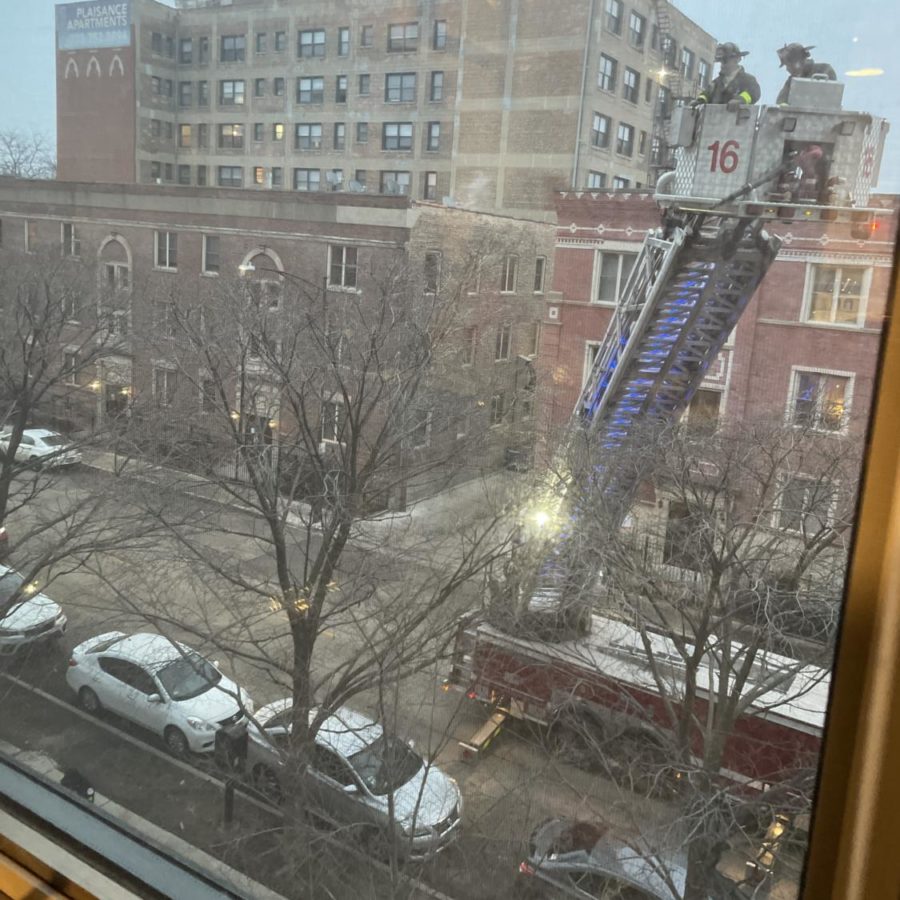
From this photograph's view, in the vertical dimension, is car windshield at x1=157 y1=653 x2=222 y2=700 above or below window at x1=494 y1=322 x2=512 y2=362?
below

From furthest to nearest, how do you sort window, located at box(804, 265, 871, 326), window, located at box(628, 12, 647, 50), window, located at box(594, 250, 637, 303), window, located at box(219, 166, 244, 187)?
window, located at box(219, 166, 244, 187) → window, located at box(594, 250, 637, 303) → window, located at box(628, 12, 647, 50) → window, located at box(804, 265, 871, 326)

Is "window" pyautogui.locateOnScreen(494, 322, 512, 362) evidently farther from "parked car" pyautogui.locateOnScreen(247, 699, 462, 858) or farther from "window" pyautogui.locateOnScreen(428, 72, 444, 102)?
"parked car" pyautogui.locateOnScreen(247, 699, 462, 858)

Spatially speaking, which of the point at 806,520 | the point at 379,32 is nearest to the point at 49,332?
the point at 379,32

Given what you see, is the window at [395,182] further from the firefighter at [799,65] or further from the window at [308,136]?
the firefighter at [799,65]

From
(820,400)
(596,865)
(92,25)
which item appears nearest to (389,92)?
(92,25)

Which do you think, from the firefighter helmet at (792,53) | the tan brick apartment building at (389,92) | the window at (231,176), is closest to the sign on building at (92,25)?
the tan brick apartment building at (389,92)

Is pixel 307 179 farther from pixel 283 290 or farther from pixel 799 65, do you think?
pixel 799 65

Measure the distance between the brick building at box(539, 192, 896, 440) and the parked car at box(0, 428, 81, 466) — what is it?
1.11 meters

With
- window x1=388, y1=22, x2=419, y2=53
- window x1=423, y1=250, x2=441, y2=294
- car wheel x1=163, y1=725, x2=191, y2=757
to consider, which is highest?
window x1=388, y1=22, x2=419, y2=53

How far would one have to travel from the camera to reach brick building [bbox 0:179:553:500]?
1.32 meters

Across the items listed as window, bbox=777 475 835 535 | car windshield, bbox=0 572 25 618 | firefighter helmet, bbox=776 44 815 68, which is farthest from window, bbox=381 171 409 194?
car windshield, bbox=0 572 25 618

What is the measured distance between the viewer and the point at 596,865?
1.20 meters

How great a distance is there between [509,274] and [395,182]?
0.78ft

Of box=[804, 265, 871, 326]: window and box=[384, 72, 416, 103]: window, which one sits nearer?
box=[804, 265, 871, 326]: window
